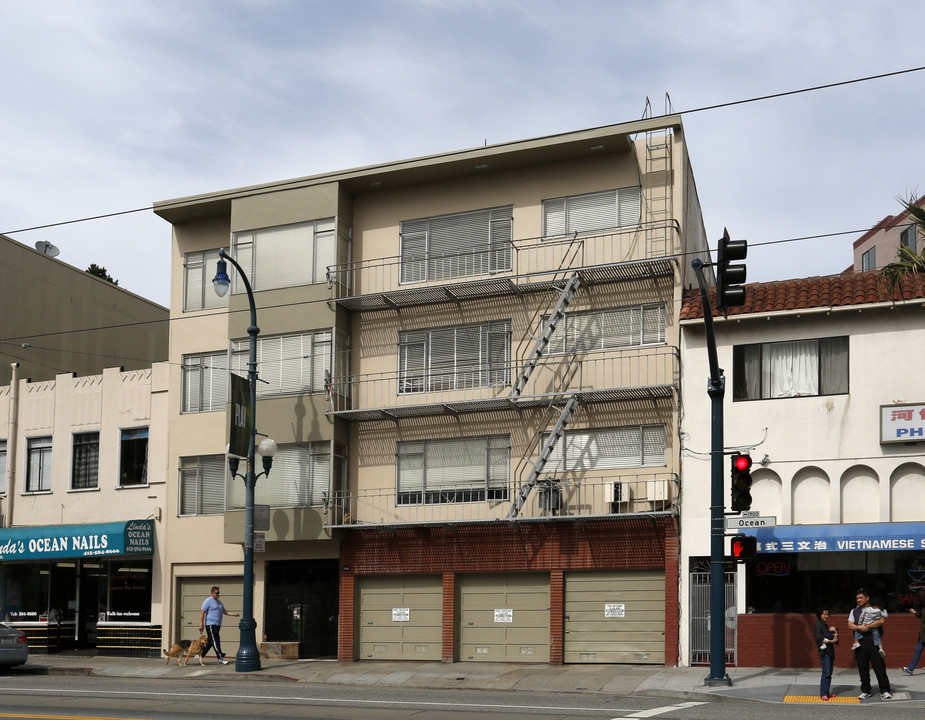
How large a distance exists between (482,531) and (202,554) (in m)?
→ 7.82

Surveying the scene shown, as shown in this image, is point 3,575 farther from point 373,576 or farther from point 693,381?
point 693,381

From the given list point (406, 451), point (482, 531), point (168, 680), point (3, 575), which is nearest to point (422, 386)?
point (406, 451)

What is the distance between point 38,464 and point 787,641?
2098 centimetres

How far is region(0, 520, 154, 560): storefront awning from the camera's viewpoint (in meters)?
29.2

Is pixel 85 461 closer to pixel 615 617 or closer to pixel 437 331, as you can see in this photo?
pixel 437 331

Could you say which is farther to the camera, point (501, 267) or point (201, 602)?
point (201, 602)

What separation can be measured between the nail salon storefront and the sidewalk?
1687 millimetres

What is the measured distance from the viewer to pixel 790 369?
78.7 ft

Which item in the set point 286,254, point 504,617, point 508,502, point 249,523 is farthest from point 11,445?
point 504,617

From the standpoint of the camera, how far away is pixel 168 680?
23.9 meters

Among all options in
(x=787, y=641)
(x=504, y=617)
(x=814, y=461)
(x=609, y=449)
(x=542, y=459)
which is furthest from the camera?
(x=504, y=617)

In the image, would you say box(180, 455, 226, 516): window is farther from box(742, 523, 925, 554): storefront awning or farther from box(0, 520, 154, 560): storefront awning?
box(742, 523, 925, 554): storefront awning

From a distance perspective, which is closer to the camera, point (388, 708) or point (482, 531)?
point (388, 708)

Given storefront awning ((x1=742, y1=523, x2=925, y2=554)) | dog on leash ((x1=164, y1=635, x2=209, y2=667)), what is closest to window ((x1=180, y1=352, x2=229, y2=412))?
dog on leash ((x1=164, y1=635, x2=209, y2=667))
